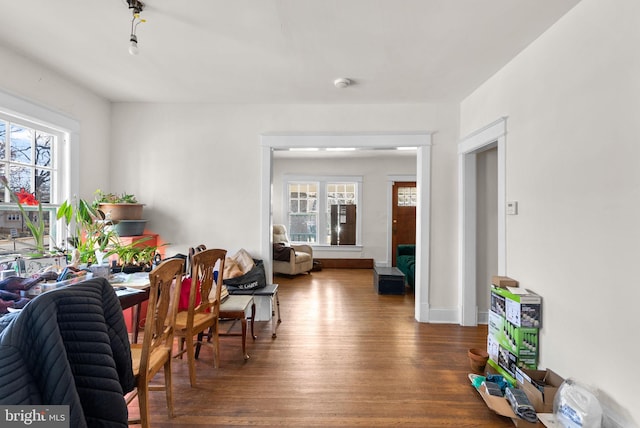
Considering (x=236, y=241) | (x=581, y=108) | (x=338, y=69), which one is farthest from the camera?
(x=236, y=241)

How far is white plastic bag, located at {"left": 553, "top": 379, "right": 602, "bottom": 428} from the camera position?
5.18 feet

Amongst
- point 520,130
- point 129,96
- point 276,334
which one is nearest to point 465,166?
point 520,130

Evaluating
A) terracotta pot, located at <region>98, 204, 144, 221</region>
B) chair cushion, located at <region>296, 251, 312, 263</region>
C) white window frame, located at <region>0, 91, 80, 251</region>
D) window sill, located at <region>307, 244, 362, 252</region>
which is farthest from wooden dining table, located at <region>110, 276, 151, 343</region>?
window sill, located at <region>307, 244, 362, 252</region>

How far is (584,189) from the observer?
5.94 ft

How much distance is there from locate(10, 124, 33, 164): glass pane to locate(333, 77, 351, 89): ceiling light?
111 inches

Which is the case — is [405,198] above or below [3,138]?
below

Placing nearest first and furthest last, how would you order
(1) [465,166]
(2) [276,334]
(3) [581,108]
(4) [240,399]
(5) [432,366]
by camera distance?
(3) [581,108], (4) [240,399], (5) [432,366], (2) [276,334], (1) [465,166]

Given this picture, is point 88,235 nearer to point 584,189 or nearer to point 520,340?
point 520,340

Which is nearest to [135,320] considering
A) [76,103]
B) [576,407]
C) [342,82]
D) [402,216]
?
[76,103]

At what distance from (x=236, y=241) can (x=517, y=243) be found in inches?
113

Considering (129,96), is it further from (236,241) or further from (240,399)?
(240,399)

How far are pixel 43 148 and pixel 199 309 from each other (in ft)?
7.30

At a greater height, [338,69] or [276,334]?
[338,69]

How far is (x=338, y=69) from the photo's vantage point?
8.94ft
